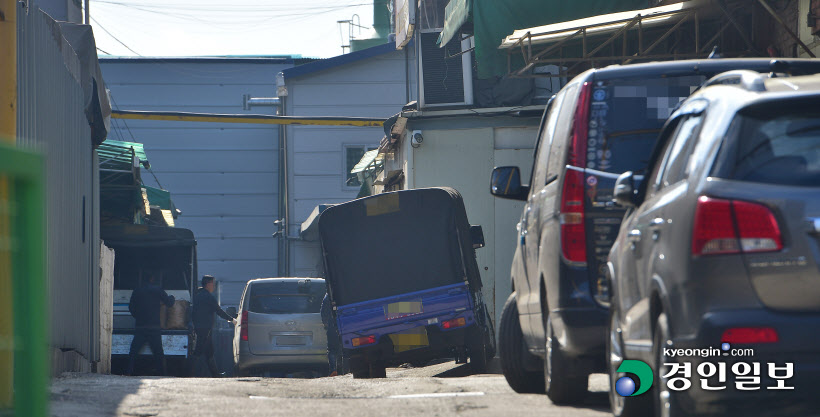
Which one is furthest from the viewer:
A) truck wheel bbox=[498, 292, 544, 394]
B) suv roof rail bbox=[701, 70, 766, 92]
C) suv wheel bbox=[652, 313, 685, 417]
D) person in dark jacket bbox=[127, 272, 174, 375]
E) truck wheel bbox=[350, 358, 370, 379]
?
person in dark jacket bbox=[127, 272, 174, 375]

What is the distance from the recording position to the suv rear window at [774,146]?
422 centimetres

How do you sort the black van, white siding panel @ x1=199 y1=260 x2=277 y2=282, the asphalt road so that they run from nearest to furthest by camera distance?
the black van, the asphalt road, white siding panel @ x1=199 y1=260 x2=277 y2=282

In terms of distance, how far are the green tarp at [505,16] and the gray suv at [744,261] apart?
11656mm

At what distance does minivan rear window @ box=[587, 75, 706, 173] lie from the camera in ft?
22.0


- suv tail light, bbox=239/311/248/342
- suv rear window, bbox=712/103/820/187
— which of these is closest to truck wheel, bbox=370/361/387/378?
suv tail light, bbox=239/311/248/342

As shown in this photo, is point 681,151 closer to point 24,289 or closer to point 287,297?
point 24,289

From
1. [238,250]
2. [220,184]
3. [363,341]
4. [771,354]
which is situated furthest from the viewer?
[220,184]

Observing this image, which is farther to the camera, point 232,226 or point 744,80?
point 232,226

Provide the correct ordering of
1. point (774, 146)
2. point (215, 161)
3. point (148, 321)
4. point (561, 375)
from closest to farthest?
1. point (774, 146)
2. point (561, 375)
3. point (148, 321)
4. point (215, 161)

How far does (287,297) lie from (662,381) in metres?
15.6

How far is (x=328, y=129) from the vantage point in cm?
3850

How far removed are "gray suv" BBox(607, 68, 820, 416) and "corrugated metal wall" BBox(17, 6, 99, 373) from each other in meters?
5.69

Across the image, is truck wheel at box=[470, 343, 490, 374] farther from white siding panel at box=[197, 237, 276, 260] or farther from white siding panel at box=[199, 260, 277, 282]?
white siding panel at box=[197, 237, 276, 260]
